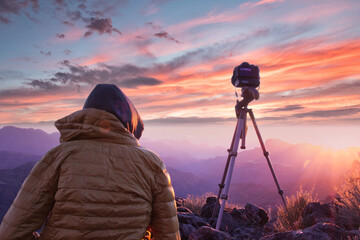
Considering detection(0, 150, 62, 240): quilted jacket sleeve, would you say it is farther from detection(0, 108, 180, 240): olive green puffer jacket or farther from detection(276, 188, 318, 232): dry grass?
detection(276, 188, 318, 232): dry grass

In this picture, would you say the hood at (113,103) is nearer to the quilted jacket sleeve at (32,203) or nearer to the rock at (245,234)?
the quilted jacket sleeve at (32,203)

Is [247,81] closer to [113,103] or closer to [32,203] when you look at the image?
[113,103]

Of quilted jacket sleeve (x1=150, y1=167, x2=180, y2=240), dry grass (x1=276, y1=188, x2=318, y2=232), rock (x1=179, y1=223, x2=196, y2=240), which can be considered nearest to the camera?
quilted jacket sleeve (x1=150, y1=167, x2=180, y2=240)

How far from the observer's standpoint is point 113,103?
1827 millimetres

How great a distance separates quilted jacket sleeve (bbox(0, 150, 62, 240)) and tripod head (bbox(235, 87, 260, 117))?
13.2 ft

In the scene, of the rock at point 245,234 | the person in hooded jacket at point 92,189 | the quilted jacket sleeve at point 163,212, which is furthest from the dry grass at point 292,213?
the person in hooded jacket at point 92,189

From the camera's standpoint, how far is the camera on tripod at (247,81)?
4.75m

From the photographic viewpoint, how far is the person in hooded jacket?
151 cm

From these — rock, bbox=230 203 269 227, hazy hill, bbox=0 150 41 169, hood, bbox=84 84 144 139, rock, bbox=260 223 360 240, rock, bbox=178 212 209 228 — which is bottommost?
hazy hill, bbox=0 150 41 169

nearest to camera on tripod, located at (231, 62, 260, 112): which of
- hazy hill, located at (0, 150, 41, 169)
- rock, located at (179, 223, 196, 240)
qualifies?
rock, located at (179, 223, 196, 240)

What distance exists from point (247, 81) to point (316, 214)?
3.33 metres

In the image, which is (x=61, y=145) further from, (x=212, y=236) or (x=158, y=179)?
(x=212, y=236)

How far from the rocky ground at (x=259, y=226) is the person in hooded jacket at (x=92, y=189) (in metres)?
1.85

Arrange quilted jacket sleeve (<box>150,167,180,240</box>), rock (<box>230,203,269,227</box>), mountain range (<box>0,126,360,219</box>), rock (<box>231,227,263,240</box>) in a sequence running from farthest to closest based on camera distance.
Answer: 1. mountain range (<box>0,126,360,219</box>)
2. rock (<box>230,203,269,227</box>)
3. rock (<box>231,227,263,240</box>)
4. quilted jacket sleeve (<box>150,167,180,240</box>)
